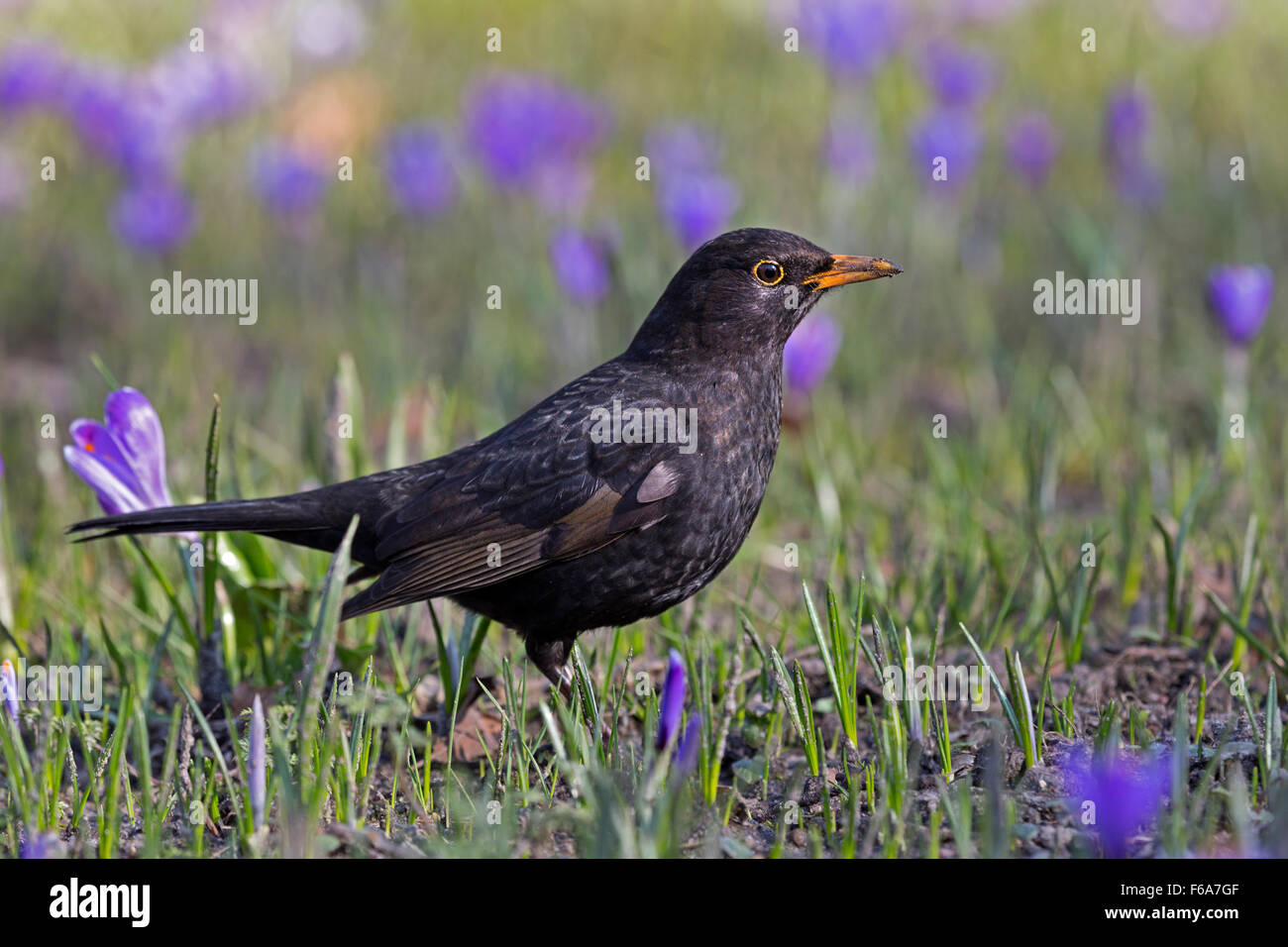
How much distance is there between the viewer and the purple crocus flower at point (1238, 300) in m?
4.68

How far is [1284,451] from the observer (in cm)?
505

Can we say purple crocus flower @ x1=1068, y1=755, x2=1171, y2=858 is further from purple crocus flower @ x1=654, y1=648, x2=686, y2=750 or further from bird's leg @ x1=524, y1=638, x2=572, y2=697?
bird's leg @ x1=524, y1=638, x2=572, y2=697

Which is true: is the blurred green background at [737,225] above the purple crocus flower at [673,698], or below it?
above

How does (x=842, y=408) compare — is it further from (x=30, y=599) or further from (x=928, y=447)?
(x=30, y=599)

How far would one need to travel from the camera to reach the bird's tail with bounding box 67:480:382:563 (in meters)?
3.53

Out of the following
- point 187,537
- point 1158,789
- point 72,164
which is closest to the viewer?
point 1158,789

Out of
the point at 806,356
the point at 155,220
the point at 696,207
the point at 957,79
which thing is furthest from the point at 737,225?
the point at 155,220

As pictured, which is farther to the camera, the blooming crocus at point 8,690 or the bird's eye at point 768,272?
the bird's eye at point 768,272

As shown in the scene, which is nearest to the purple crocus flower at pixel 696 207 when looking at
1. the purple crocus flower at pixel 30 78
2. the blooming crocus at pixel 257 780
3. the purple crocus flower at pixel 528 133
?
the purple crocus flower at pixel 528 133

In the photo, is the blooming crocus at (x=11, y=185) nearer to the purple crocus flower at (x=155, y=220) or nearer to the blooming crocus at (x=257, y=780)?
the purple crocus flower at (x=155, y=220)

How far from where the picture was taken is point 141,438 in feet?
12.4

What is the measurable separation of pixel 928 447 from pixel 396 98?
Result: 5.59m

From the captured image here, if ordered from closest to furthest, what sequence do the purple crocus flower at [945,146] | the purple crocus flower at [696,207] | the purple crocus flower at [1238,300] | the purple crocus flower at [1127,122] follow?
the purple crocus flower at [1238,300]
the purple crocus flower at [696,207]
the purple crocus flower at [1127,122]
the purple crocus flower at [945,146]

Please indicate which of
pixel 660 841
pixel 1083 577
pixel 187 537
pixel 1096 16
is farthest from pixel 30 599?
pixel 1096 16
